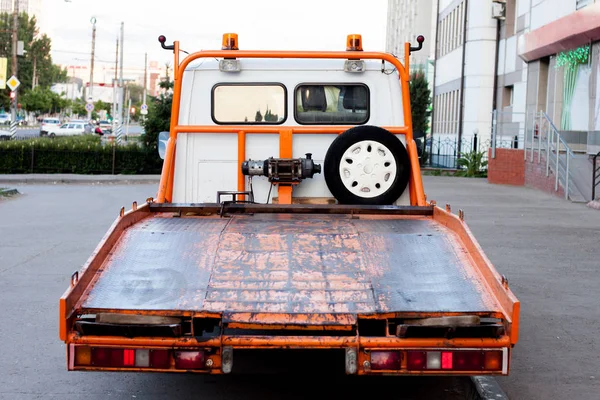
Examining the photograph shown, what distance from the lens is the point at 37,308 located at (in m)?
9.01

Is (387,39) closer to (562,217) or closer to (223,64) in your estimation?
(562,217)

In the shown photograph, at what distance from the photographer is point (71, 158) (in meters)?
34.5

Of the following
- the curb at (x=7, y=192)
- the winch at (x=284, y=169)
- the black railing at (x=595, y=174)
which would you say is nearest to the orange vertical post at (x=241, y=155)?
the winch at (x=284, y=169)

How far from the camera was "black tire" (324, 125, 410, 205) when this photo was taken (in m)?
7.59

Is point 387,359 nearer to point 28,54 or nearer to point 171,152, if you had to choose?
point 171,152

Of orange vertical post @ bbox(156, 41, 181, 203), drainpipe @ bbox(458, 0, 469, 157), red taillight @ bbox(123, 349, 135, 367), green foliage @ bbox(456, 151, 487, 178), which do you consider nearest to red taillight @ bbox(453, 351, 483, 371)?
red taillight @ bbox(123, 349, 135, 367)

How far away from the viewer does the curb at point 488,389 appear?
5.91 metres

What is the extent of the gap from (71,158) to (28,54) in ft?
261

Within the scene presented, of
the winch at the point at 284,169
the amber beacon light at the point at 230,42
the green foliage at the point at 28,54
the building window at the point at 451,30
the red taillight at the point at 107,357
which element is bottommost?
the red taillight at the point at 107,357

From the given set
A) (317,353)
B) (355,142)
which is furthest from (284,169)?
(317,353)

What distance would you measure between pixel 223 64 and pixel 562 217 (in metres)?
11.1

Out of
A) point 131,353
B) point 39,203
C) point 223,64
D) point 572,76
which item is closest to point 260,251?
point 131,353

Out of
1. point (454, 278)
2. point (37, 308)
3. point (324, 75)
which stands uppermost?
point (324, 75)

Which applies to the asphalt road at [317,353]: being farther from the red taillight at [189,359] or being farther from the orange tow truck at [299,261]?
the red taillight at [189,359]
